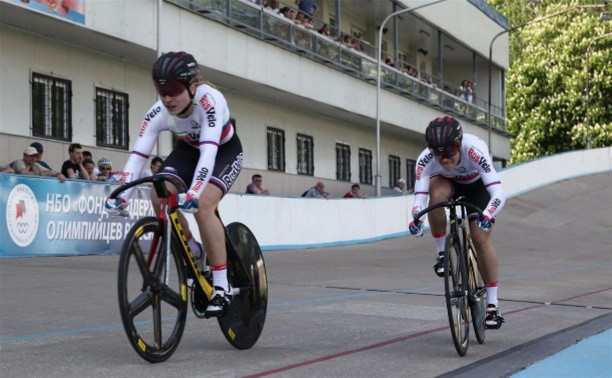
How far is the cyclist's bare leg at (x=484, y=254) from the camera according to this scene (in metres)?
7.49

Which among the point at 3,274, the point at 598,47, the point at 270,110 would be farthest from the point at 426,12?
the point at 3,274

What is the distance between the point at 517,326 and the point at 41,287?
→ 5.14 meters

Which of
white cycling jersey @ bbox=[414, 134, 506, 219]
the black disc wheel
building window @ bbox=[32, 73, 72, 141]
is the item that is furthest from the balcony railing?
the black disc wheel

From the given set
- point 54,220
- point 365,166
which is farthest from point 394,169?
point 54,220

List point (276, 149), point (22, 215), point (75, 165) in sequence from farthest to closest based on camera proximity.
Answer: point (276, 149), point (75, 165), point (22, 215)

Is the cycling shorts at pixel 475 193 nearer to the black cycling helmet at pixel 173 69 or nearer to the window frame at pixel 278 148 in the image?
the black cycling helmet at pixel 173 69

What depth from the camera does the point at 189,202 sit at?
5641mm

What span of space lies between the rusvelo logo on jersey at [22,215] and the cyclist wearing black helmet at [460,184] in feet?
26.8

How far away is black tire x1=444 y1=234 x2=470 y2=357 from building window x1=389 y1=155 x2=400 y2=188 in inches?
1329

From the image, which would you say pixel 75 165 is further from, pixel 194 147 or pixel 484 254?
pixel 194 147

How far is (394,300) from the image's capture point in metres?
10.8

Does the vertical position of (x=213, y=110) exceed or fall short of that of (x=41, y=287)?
it exceeds it

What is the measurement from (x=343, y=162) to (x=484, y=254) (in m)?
28.1

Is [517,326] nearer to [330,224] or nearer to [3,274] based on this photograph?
[3,274]
